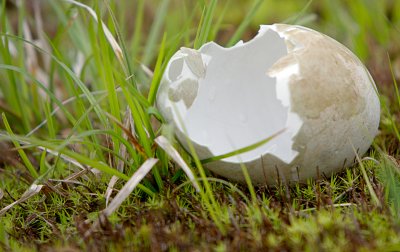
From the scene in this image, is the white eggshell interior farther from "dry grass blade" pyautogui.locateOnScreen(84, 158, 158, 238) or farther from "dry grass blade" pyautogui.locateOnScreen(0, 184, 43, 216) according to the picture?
"dry grass blade" pyautogui.locateOnScreen(0, 184, 43, 216)

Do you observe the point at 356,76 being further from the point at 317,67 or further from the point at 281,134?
the point at 281,134

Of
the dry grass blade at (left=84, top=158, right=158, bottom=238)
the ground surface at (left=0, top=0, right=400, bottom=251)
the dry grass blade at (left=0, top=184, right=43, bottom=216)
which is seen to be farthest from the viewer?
the dry grass blade at (left=0, top=184, right=43, bottom=216)

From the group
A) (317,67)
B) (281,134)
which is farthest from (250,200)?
(317,67)

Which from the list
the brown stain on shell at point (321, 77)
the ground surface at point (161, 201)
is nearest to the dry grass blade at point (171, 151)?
the ground surface at point (161, 201)

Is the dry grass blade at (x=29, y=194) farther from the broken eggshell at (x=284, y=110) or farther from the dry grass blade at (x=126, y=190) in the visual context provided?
the broken eggshell at (x=284, y=110)

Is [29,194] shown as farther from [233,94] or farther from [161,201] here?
[233,94]

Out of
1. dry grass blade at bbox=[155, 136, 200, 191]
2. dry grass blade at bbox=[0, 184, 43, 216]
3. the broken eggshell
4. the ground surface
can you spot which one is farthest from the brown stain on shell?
dry grass blade at bbox=[0, 184, 43, 216]

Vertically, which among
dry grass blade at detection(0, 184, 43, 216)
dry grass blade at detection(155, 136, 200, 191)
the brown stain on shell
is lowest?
dry grass blade at detection(0, 184, 43, 216)

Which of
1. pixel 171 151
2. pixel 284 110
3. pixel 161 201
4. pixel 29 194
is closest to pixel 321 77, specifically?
pixel 284 110
